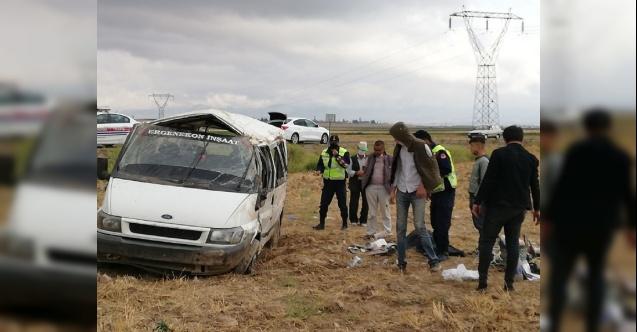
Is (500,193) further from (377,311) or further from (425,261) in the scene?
(425,261)

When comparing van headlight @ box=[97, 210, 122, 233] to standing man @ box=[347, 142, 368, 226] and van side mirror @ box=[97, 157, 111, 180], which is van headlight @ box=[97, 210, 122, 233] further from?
standing man @ box=[347, 142, 368, 226]

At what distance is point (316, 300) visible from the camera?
512 cm

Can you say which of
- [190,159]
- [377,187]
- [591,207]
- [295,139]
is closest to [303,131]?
[295,139]

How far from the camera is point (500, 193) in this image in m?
4.63

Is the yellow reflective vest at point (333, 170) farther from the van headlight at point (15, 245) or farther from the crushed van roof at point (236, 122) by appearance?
the van headlight at point (15, 245)

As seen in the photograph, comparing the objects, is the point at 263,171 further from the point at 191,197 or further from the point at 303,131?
the point at 303,131

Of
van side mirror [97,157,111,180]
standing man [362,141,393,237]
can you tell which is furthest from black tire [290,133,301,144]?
van side mirror [97,157,111,180]

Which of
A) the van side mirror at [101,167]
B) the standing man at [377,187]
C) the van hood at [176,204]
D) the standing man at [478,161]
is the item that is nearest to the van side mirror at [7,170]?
the van side mirror at [101,167]

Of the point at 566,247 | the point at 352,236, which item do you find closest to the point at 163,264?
the point at 352,236

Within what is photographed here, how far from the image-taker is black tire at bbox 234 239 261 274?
581 cm

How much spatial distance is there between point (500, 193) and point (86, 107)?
4.26 meters

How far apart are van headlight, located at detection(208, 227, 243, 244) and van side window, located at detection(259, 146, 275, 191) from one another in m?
1.32

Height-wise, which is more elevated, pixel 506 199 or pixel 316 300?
pixel 506 199

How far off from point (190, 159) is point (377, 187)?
3.59m
